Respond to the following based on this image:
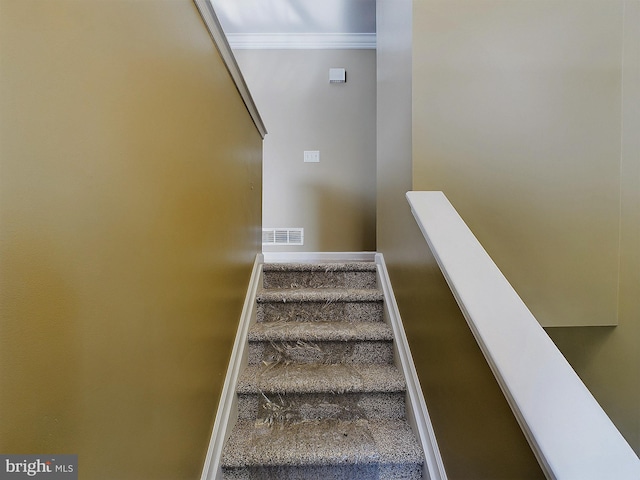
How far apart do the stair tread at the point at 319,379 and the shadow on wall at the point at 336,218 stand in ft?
6.17

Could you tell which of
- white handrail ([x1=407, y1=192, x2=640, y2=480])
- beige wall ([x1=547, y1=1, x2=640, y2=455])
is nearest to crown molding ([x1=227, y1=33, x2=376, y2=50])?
beige wall ([x1=547, y1=1, x2=640, y2=455])

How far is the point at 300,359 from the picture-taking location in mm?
1440

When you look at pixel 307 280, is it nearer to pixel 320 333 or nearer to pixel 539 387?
pixel 320 333

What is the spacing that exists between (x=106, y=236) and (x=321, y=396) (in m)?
1.03

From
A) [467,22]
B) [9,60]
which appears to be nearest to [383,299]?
[467,22]

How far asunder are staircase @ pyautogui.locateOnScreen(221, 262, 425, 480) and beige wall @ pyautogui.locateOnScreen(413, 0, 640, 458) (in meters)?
0.76

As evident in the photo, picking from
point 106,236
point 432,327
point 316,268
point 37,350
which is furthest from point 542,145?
point 37,350

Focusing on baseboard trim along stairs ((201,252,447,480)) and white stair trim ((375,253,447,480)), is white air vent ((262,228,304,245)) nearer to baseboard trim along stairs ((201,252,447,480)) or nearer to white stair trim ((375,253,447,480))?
baseboard trim along stairs ((201,252,447,480))

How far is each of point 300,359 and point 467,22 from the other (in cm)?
176

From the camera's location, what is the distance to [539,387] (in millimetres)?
548

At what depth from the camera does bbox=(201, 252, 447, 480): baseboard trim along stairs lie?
104cm

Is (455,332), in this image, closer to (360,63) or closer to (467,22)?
(467,22)

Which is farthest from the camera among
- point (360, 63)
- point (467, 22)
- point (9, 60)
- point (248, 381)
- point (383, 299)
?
point (360, 63)

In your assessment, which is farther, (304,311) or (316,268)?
(316,268)
